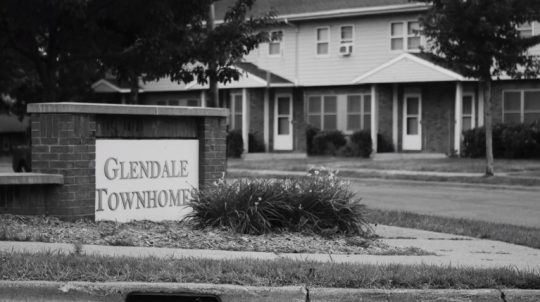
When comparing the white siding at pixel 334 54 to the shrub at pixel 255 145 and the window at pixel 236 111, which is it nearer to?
the window at pixel 236 111

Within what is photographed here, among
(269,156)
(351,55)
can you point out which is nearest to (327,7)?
(351,55)

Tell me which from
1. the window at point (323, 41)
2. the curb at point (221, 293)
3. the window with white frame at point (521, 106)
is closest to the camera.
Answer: the curb at point (221, 293)

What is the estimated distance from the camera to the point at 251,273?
7609 millimetres

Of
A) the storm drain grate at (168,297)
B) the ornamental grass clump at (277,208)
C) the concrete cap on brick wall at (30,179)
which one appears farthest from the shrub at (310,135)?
the storm drain grate at (168,297)

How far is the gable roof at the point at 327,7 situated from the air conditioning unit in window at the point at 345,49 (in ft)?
4.19

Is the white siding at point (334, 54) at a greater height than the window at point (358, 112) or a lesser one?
greater

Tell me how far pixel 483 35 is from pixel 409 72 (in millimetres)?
10753

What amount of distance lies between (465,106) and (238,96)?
10.6 m

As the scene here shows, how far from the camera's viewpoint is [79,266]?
7660 millimetres

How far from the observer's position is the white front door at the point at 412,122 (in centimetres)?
3588

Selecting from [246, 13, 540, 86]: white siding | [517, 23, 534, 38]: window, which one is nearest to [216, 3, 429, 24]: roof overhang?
[246, 13, 540, 86]: white siding

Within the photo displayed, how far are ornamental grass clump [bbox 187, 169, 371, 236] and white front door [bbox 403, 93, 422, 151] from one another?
25.2m

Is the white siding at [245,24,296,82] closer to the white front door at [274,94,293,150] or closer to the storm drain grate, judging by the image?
the white front door at [274,94,293,150]

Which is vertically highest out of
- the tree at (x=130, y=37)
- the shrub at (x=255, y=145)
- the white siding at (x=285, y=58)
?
the white siding at (x=285, y=58)
